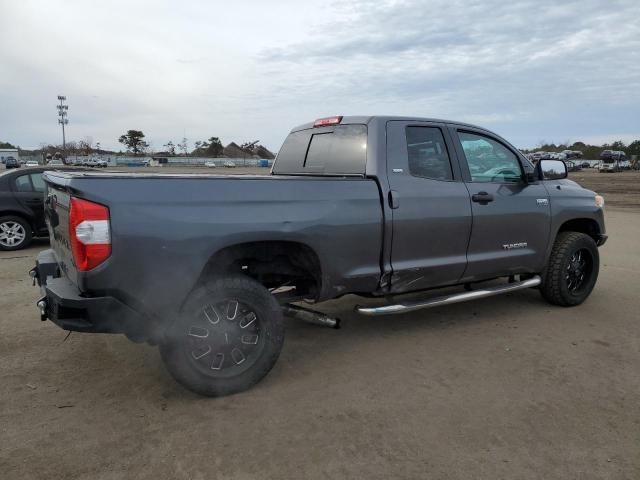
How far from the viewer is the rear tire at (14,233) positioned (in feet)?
27.4

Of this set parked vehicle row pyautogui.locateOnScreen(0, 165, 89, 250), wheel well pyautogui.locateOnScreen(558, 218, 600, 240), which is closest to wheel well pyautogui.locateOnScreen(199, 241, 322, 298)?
wheel well pyautogui.locateOnScreen(558, 218, 600, 240)

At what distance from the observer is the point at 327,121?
182 inches

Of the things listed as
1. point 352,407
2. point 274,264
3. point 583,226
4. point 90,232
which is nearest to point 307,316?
point 274,264

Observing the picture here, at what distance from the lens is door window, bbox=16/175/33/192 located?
8.52 meters

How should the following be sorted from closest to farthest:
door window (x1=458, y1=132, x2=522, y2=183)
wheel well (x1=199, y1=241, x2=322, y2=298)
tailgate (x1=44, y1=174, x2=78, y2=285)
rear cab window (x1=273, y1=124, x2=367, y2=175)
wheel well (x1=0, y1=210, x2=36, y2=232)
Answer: tailgate (x1=44, y1=174, x2=78, y2=285) → wheel well (x1=199, y1=241, x2=322, y2=298) → rear cab window (x1=273, y1=124, x2=367, y2=175) → door window (x1=458, y1=132, x2=522, y2=183) → wheel well (x1=0, y1=210, x2=36, y2=232)

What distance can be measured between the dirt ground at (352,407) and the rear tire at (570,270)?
48 cm

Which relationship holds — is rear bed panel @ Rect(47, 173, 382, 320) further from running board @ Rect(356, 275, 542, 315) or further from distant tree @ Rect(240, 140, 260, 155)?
distant tree @ Rect(240, 140, 260, 155)

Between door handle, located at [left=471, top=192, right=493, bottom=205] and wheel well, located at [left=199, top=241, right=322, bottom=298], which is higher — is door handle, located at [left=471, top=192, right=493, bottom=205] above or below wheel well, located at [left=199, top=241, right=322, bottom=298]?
above

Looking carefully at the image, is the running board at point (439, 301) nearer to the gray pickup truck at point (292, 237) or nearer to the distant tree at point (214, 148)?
the gray pickup truck at point (292, 237)

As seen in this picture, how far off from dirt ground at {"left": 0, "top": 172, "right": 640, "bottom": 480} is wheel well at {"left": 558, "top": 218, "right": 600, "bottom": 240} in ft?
3.76

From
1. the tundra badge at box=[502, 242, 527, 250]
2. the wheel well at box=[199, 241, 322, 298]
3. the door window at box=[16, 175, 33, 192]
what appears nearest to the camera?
the wheel well at box=[199, 241, 322, 298]

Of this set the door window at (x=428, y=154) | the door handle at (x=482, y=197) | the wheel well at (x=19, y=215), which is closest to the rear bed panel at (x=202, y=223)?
the door window at (x=428, y=154)

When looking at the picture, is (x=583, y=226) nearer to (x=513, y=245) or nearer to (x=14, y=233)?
(x=513, y=245)

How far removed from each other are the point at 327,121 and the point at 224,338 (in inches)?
90.5
